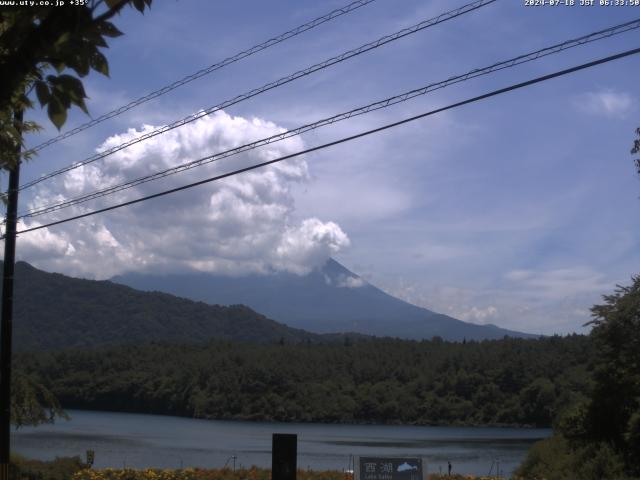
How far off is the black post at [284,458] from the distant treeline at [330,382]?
8723 cm

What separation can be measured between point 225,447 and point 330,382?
5873cm

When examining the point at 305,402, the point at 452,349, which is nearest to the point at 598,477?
the point at 305,402

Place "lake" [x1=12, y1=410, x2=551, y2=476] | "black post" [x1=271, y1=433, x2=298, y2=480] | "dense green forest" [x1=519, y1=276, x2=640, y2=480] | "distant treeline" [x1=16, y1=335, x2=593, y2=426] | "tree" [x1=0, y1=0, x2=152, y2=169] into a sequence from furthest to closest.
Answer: "distant treeline" [x1=16, y1=335, x2=593, y2=426], "lake" [x1=12, y1=410, x2=551, y2=476], "dense green forest" [x1=519, y1=276, x2=640, y2=480], "black post" [x1=271, y1=433, x2=298, y2=480], "tree" [x1=0, y1=0, x2=152, y2=169]

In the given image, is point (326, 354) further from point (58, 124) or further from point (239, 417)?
point (58, 124)

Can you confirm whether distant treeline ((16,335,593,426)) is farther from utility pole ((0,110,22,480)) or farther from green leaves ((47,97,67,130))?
green leaves ((47,97,67,130))

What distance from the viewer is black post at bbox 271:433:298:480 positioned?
308 inches

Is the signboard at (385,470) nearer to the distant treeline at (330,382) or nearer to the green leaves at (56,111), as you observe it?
the green leaves at (56,111)

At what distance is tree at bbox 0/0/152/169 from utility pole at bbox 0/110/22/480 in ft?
42.7

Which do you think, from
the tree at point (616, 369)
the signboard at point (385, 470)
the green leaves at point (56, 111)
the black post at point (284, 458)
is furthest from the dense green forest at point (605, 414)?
the green leaves at point (56, 111)

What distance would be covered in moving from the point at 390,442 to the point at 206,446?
16.5 metres

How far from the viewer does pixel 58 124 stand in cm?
423

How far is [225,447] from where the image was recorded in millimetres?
54312

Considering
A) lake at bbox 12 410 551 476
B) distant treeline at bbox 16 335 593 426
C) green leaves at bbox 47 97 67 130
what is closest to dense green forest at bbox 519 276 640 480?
lake at bbox 12 410 551 476

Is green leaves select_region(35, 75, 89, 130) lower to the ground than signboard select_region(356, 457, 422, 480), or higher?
higher
